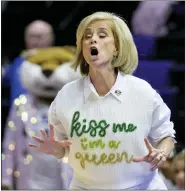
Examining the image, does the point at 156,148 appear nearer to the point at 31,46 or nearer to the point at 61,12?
the point at 31,46

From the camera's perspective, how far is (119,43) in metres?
0.81

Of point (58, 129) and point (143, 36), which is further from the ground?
point (143, 36)

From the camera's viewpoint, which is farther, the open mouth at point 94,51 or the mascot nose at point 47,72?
the mascot nose at point 47,72

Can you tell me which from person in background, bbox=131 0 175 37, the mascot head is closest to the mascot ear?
the mascot head

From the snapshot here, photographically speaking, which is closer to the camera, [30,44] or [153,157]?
[153,157]

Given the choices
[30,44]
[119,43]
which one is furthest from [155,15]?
[119,43]

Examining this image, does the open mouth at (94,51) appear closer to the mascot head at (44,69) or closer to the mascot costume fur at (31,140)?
the mascot costume fur at (31,140)

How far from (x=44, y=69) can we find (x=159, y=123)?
373 millimetres

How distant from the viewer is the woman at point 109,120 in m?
0.80

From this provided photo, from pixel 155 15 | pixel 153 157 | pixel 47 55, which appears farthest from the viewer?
pixel 155 15

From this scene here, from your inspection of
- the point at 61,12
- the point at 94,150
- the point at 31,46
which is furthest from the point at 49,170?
the point at 61,12

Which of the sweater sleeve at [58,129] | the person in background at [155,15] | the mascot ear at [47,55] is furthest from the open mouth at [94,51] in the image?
the person in background at [155,15]

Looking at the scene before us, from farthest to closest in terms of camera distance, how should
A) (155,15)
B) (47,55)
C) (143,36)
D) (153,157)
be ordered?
(155,15) → (47,55) → (143,36) → (153,157)

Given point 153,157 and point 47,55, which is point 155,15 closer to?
point 47,55
